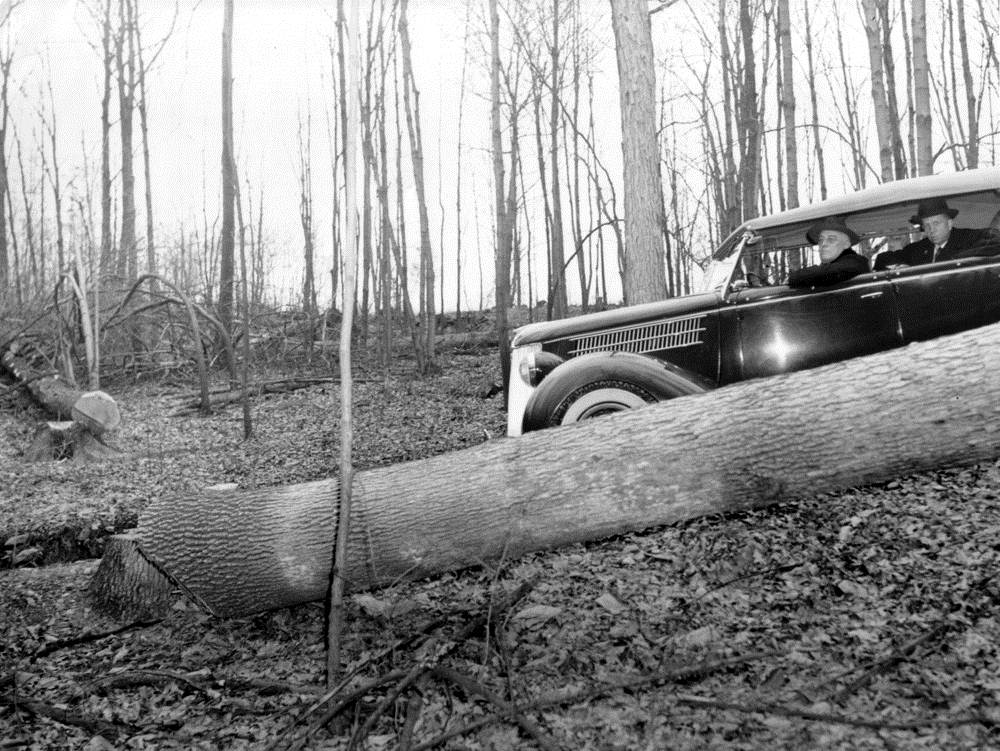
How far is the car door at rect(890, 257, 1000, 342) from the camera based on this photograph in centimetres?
468

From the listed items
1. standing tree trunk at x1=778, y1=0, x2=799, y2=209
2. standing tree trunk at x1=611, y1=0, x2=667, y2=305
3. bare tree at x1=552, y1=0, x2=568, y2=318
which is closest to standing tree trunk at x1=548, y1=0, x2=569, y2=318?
bare tree at x1=552, y1=0, x2=568, y2=318

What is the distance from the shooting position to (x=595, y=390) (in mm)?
4816

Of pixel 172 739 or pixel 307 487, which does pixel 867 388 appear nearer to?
pixel 307 487

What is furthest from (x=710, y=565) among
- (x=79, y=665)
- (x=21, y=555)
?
(x=21, y=555)

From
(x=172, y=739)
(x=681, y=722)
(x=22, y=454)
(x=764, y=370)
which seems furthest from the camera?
(x=22, y=454)

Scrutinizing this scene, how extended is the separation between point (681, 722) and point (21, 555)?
4.66 m

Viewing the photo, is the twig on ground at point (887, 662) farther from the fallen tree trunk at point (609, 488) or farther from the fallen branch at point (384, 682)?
the fallen branch at point (384, 682)

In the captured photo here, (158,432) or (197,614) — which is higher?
(158,432)

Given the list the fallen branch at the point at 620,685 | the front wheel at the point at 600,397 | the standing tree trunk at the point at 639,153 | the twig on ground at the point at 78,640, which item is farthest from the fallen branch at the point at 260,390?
the fallen branch at the point at 620,685

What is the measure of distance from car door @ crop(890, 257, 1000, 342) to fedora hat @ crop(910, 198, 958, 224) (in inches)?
18.6

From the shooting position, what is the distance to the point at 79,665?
3363mm

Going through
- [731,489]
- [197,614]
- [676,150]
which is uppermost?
[676,150]

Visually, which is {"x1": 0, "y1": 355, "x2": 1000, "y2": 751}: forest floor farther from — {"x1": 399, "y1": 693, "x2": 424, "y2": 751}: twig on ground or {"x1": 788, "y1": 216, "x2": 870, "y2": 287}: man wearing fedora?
{"x1": 788, "y1": 216, "x2": 870, "y2": 287}: man wearing fedora

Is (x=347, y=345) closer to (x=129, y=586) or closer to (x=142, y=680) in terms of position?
(x=142, y=680)
